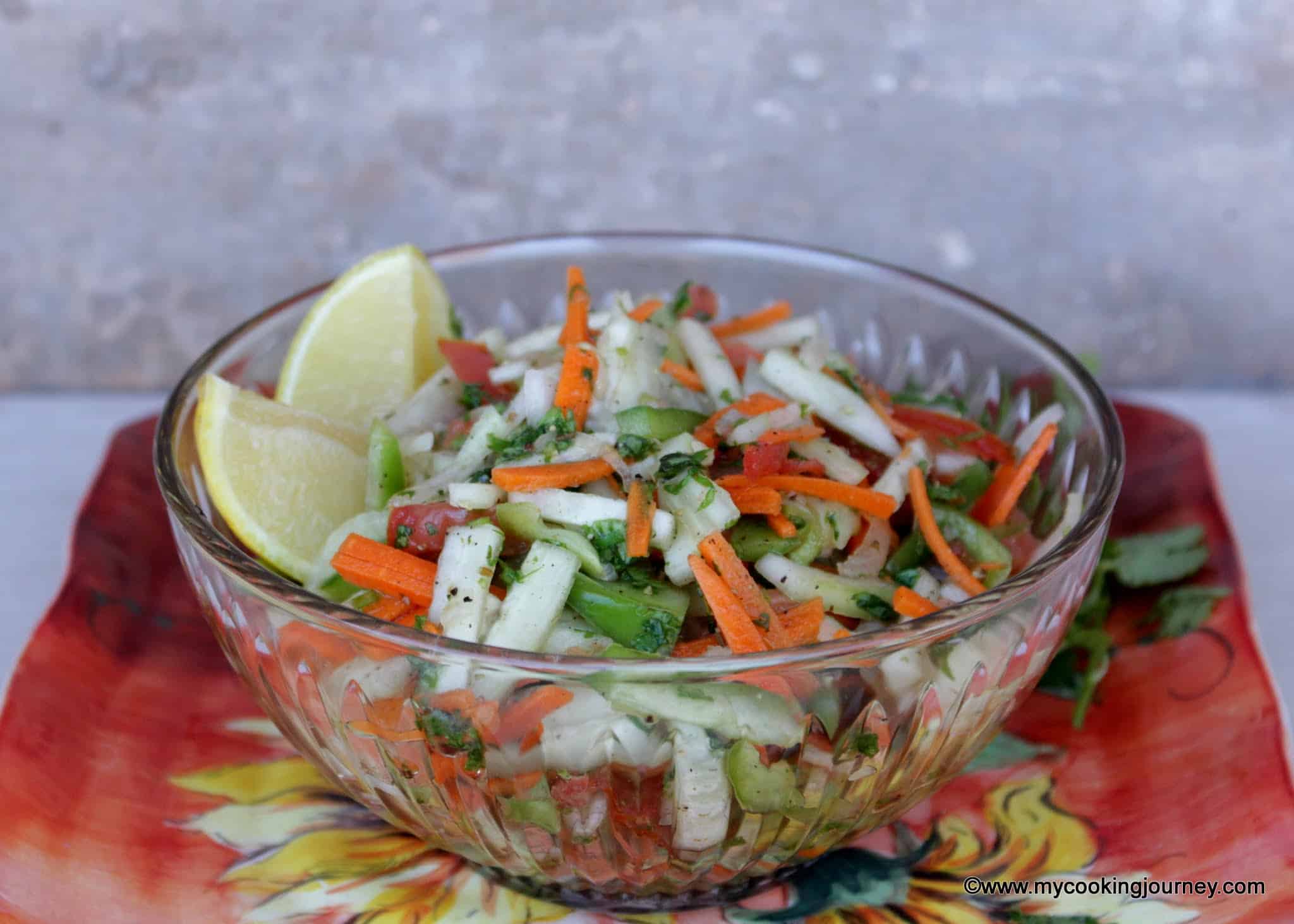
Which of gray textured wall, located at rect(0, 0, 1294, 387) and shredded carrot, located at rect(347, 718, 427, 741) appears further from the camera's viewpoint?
gray textured wall, located at rect(0, 0, 1294, 387)

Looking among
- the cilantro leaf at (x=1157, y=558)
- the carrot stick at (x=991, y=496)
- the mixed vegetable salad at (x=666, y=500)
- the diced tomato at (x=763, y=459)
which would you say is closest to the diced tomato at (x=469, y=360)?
the mixed vegetable salad at (x=666, y=500)

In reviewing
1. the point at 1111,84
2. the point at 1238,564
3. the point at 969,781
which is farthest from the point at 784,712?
the point at 1111,84

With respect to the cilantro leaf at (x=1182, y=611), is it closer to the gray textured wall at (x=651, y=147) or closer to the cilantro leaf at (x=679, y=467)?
the cilantro leaf at (x=679, y=467)

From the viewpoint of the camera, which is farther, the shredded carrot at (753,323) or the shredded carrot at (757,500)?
the shredded carrot at (753,323)

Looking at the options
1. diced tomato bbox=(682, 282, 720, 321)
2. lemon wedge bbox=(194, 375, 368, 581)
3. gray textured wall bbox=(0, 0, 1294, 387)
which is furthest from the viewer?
gray textured wall bbox=(0, 0, 1294, 387)

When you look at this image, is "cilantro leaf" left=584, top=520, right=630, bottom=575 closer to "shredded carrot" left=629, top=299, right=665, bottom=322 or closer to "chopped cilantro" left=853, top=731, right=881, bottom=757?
"chopped cilantro" left=853, top=731, right=881, bottom=757

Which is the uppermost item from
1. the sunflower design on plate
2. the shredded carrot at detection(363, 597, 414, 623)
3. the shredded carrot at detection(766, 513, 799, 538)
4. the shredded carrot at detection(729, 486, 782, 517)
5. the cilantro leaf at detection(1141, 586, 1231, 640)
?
the shredded carrot at detection(729, 486, 782, 517)

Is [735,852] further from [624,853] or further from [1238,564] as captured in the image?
[1238,564]

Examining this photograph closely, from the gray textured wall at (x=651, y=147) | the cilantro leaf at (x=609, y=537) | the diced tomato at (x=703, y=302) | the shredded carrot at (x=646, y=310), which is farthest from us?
the gray textured wall at (x=651, y=147)

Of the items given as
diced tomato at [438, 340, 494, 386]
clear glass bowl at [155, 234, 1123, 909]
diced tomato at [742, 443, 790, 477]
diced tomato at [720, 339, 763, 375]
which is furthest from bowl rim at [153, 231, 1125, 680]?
diced tomato at [720, 339, 763, 375]
